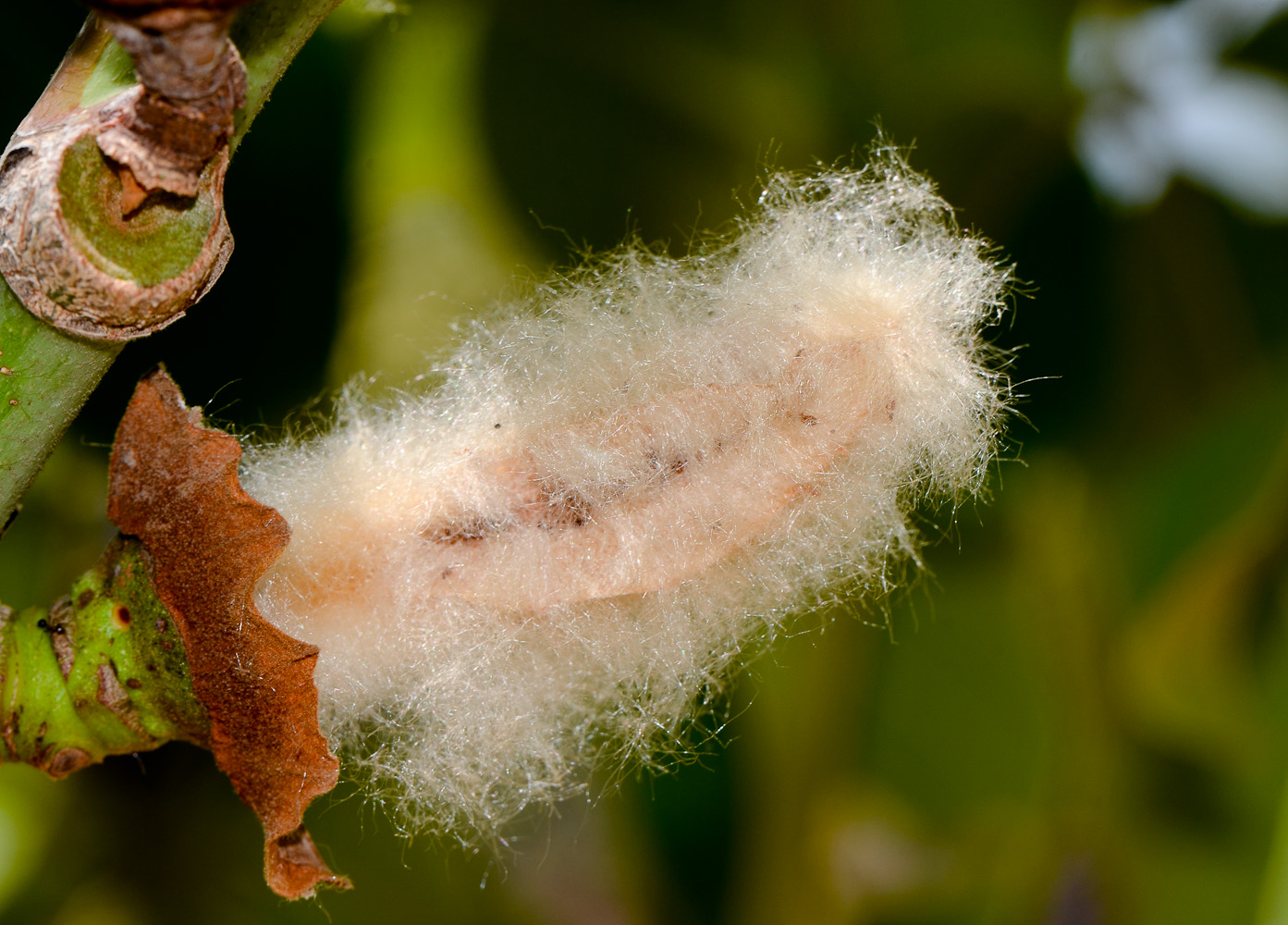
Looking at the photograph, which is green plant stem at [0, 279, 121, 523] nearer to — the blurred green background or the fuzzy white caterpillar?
the fuzzy white caterpillar

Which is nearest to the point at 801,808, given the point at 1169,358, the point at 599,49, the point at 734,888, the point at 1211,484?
the point at 734,888

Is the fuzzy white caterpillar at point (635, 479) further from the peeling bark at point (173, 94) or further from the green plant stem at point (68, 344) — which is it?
the peeling bark at point (173, 94)

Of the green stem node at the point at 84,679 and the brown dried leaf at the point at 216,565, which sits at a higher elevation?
the brown dried leaf at the point at 216,565

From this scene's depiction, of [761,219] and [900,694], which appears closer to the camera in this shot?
[761,219]

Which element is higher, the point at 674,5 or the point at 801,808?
the point at 674,5

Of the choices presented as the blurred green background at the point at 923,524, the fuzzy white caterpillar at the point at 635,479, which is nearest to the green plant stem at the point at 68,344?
the fuzzy white caterpillar at the point at 635,479

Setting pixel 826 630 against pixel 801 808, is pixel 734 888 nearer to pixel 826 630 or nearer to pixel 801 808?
pixel 801 808

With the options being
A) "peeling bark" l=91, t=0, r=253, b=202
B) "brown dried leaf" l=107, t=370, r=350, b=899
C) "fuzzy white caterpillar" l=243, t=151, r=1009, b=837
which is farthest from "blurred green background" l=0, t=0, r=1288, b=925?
"peeling bark" l=91, t=0, r=253, b=202

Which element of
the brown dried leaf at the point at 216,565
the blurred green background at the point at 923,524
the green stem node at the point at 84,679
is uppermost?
the brown dried leaf at the point at 216,565
